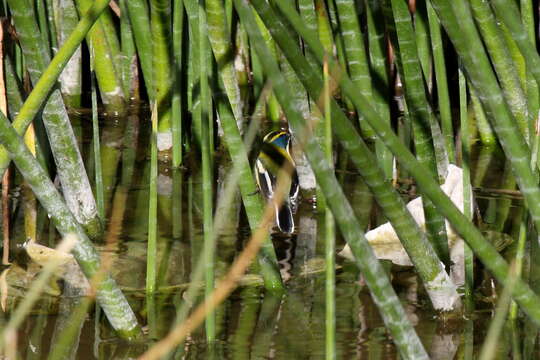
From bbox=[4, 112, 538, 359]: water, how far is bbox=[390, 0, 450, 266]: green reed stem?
0.61ft

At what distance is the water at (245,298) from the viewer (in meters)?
2.19

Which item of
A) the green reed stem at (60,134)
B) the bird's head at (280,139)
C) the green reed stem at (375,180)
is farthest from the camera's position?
the bird's head at (280,139)

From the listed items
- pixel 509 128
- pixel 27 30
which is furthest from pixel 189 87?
pixel 509 128

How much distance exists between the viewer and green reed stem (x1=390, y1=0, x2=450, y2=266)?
2229mm

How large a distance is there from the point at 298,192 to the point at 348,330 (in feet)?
3.69

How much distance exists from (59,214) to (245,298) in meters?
0.78

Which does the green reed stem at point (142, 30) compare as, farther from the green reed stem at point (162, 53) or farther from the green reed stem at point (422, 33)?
the green reed stem at point (422, 33)

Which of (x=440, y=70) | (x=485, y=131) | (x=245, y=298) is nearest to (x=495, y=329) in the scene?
(x=440, y=70)

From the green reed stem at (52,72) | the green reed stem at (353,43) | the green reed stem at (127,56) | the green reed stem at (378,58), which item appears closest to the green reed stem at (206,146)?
the green reed stem at (52,72)

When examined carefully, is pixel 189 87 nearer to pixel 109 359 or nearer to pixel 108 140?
pixel 108 140

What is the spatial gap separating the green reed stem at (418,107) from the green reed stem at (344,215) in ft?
3.14

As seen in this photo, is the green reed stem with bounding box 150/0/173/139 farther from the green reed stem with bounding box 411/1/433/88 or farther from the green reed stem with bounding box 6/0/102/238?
the green reed stem with bounding box 411/1/433/88

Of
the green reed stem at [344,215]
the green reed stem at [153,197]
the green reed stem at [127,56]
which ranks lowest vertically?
the green reed stem at [344,215]

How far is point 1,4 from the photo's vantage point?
364 cm
